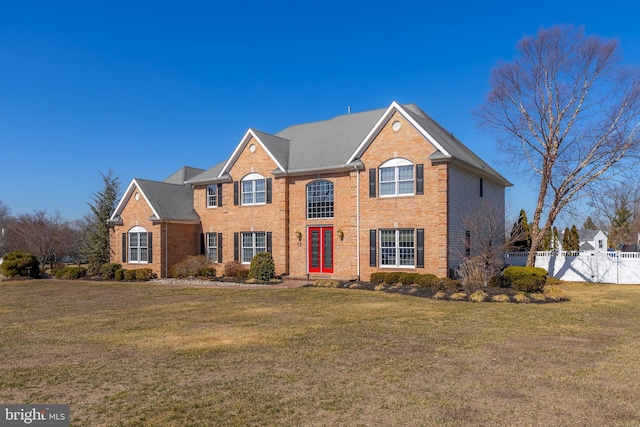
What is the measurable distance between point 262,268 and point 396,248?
709 cm

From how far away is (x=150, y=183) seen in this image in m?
30.2

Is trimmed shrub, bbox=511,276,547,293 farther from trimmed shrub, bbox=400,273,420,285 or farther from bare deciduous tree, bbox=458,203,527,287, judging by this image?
trimmed shrub, bbox=400,273,420,285

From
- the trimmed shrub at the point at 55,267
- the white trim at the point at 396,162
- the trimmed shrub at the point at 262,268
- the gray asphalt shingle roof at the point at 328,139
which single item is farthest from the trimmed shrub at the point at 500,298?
the trimmed shrub at the point at 55,267

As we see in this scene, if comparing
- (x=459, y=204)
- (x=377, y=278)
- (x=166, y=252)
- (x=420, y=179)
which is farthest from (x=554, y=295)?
(x=166, y=252)

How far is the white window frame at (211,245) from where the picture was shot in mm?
29078

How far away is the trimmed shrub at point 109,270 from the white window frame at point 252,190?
923cm

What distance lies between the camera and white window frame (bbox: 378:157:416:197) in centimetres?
2247

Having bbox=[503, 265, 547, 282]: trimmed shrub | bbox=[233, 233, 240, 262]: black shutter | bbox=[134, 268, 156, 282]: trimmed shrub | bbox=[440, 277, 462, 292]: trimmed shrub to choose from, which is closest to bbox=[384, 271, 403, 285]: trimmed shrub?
bbox=[440, 277, 462, 292]: trimmed shrub

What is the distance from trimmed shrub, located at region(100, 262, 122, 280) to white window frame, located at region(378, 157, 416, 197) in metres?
17.6

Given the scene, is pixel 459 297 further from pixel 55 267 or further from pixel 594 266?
pixel 55 267

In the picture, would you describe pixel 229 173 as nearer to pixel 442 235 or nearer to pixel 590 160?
pixel 442 235

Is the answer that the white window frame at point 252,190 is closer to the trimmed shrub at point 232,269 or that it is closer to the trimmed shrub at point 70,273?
the trimmed shrub at point 232,269

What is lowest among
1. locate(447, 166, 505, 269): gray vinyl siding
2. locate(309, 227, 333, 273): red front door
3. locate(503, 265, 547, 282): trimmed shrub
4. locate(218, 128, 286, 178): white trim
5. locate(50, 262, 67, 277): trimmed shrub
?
locate(50, 262, 67, 277): trimmed shrub

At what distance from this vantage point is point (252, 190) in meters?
27.4
